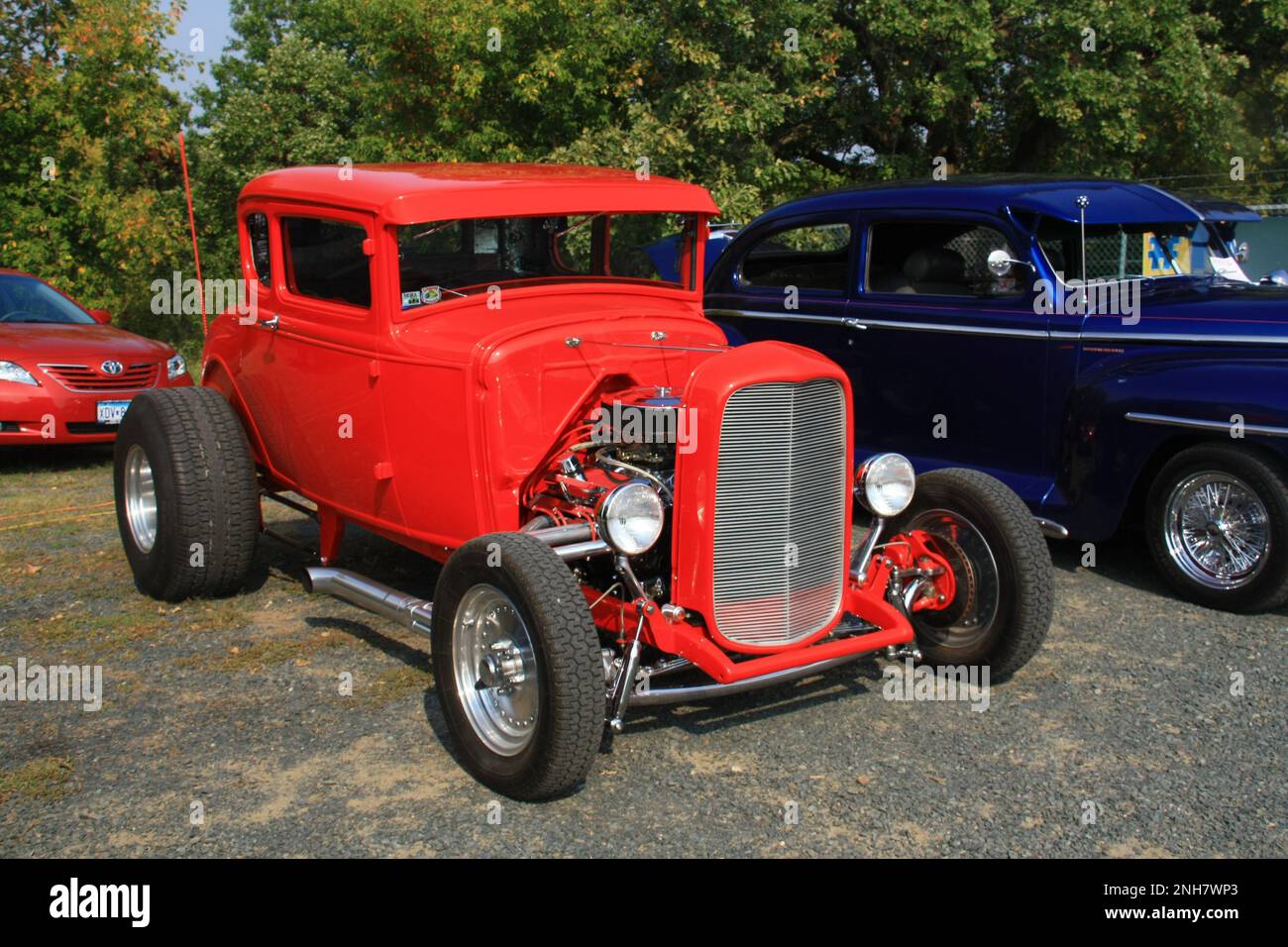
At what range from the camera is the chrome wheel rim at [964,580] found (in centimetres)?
482

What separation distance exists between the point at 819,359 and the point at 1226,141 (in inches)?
431

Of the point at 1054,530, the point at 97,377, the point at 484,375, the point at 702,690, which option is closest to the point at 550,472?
the point at 484,375

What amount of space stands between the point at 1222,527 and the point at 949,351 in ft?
5.42

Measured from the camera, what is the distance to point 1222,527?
19.2 feet

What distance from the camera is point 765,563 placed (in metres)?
4.29

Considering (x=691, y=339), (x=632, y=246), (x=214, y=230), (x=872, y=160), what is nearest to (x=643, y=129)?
(x=872, y=160)

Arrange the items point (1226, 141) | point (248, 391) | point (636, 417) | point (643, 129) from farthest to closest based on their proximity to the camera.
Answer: point (1226, 141) < point (643, 129) < point (248, 391) < point (636, 417)

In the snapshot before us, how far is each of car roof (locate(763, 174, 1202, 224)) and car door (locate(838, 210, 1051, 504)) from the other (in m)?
0.08

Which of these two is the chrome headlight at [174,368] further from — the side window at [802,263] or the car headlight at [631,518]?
the car headlight at [631,518]

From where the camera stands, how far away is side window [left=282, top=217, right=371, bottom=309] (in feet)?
17.1

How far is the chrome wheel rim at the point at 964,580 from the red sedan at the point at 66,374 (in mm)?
5654

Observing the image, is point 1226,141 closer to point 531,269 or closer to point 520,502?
point 531,269

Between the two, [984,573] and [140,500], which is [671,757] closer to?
[984,573]

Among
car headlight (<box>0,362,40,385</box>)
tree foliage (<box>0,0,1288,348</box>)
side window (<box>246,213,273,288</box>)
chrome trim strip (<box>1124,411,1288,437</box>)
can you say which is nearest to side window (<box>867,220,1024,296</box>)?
chrome trim strip (<box>1124,411,1288,437</box>)
